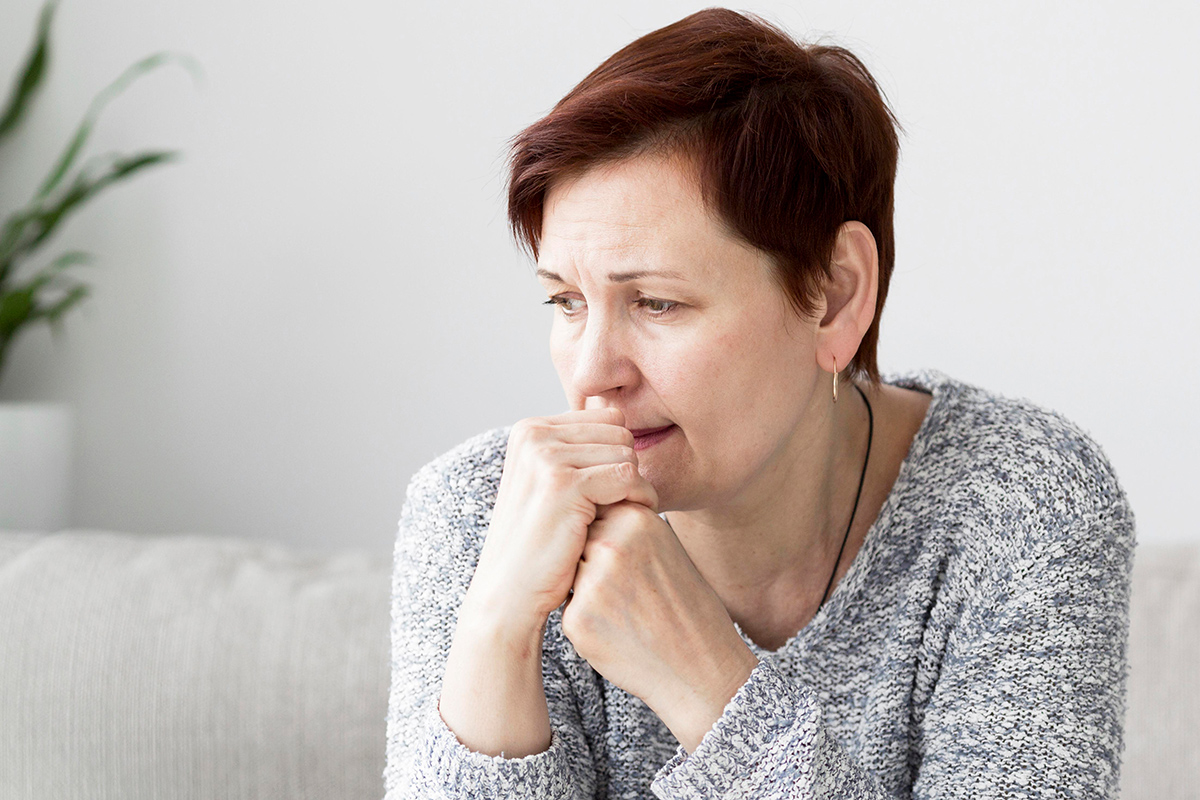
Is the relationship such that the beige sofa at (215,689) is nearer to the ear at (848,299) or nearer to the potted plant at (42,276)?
the potted plant at (42,276)

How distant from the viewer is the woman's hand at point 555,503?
3.29 ft

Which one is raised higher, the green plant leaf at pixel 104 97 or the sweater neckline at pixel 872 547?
the green plant leaf at pixel 104 97

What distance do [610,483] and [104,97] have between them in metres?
1.76

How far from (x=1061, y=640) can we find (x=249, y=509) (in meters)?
1.74

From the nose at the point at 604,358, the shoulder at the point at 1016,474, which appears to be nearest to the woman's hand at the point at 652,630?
the nose at the point at 604,358

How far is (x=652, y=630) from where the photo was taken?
38.9 inches

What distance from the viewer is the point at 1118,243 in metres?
1.94

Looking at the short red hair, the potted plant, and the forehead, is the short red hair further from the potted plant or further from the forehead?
the potted plant

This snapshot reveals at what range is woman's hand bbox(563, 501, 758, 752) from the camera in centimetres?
98

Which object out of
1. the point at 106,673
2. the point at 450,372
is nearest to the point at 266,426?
the point at 450,372

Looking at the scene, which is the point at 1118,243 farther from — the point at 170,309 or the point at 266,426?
the point at 170,309

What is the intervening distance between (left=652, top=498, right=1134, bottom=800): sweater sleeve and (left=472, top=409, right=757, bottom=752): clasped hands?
37mm

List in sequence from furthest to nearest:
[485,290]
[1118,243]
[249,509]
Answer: [249,509], [485,290], [1118,243]

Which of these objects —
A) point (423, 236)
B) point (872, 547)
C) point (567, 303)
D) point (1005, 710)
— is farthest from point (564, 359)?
point (423, 236)
